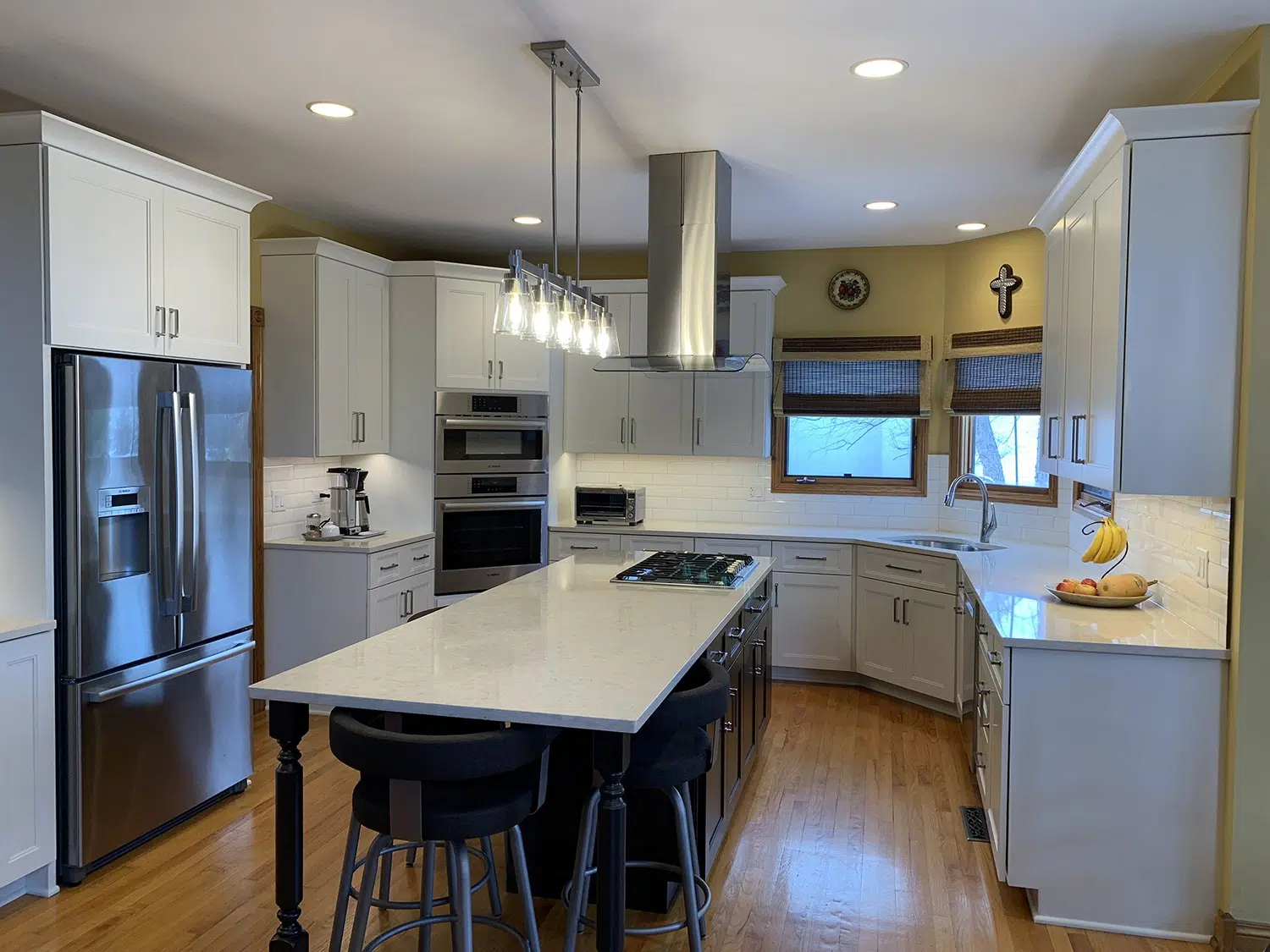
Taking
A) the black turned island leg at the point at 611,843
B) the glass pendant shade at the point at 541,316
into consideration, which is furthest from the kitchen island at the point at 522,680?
the glass pendant shade at the point at 541,316

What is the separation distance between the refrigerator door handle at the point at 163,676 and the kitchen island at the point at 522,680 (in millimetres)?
971

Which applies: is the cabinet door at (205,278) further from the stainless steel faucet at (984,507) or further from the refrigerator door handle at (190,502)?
the stainless steel faucet at (984,507)

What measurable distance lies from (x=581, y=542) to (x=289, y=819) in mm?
3641

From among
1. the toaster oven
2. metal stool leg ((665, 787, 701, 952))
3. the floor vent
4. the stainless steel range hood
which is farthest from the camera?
the toaster oven

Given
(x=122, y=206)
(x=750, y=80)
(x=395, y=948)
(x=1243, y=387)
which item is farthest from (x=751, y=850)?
(x=122, y=206)

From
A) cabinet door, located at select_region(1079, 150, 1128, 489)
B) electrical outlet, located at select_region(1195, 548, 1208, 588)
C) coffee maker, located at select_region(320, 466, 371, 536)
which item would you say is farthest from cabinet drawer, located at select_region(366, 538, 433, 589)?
electrical outlet, located at select_region(1195, 548, 1208, 588)

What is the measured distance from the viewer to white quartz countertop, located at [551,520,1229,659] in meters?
Answer: 2.83

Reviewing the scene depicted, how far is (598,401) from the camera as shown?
6.11m

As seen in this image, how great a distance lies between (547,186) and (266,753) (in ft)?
9.49

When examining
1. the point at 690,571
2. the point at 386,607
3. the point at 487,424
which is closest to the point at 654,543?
the point at 487,424

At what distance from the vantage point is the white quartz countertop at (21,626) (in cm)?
280

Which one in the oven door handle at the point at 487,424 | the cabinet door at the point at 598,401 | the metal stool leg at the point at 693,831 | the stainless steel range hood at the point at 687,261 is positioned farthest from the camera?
the cabinet door at the point at 598,401

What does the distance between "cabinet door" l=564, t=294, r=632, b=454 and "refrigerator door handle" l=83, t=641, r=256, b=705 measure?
280 cm

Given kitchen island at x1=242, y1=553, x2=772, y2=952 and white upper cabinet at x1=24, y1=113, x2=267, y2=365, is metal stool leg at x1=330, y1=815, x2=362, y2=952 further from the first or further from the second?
white upper cabinet at x1=24, y1=113, x2=267, y2=365
